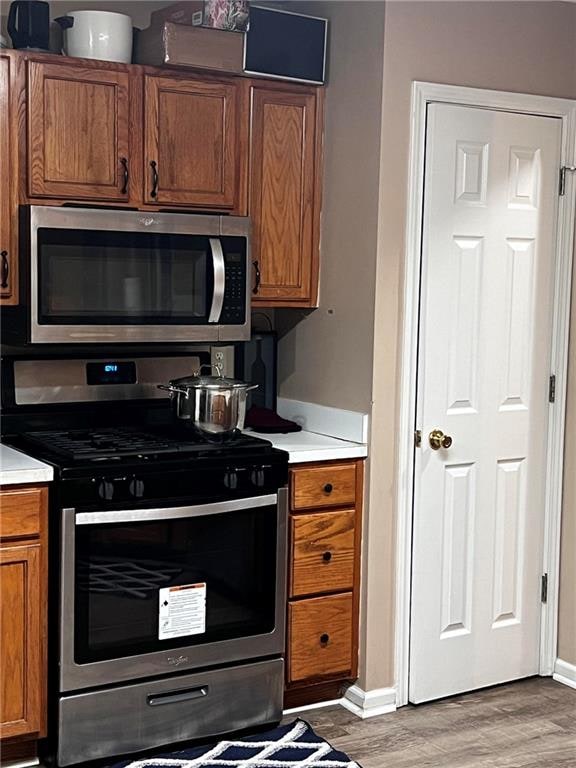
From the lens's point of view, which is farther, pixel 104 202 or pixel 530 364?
pixel 530 364

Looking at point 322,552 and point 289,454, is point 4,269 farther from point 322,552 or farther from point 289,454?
point 322,552

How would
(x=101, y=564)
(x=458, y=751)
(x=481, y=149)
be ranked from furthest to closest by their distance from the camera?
(x=481, y=149) → (x=458, y=751) → (x=101, y=564)

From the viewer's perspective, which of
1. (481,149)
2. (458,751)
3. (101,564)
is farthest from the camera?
(481,149)

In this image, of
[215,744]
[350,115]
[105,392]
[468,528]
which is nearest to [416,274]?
[350,115]

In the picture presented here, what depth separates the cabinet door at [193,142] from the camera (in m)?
3.39

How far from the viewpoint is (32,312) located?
318 cm

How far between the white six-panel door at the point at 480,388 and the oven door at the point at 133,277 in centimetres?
66

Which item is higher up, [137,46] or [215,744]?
[137,46]

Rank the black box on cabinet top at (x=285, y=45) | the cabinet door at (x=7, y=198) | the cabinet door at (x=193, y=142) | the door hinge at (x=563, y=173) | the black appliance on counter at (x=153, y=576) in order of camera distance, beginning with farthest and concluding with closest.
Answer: the door hinge at (x=563, y=173)
the black box on cabinet top at (x=285, y=45)
the cabinet door at (x=193, y=142)
the cabinet door at (x=7, y=198)
the black appliance on counter at (x=153, y=576)

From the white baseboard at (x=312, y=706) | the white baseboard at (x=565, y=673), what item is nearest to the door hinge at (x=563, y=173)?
the white baseboard at (x=565, y=673)

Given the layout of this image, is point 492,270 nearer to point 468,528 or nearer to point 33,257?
point 468,528

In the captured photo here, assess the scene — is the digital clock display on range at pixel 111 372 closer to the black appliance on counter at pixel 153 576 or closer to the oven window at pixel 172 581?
the black appliance on counter at pixel 153 576

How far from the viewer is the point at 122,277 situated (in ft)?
11.0

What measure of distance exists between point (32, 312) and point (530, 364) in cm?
171
